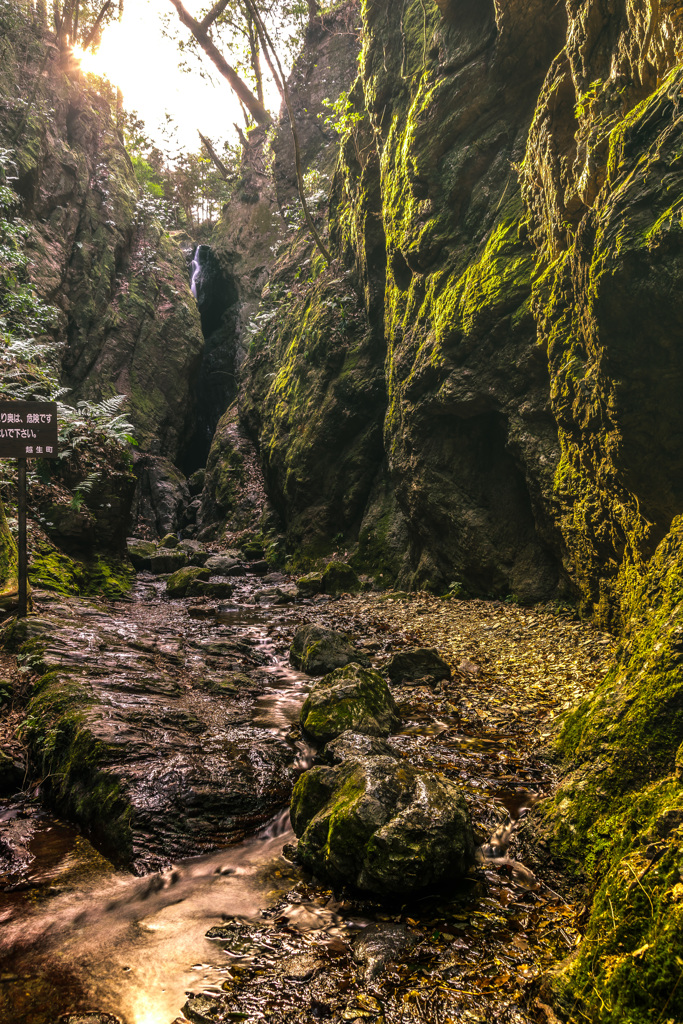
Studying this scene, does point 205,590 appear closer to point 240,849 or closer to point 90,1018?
point 240,849

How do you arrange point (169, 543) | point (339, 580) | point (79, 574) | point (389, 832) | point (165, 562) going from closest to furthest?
point (389, 832) → point (79, 574) → point (339, 580) → point (165, 562) → point (169, 543)

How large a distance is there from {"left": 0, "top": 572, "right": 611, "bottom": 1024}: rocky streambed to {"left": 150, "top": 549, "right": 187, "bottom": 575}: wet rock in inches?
270

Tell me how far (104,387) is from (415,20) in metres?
15.2

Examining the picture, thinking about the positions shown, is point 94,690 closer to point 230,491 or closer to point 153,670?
point 153,670

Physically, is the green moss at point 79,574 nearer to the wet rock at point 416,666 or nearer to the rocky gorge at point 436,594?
the rocky gorge at point 436,594

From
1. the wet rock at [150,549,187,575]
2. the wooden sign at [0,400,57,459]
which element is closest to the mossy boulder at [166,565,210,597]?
the wet rock at [150,549,187,575]

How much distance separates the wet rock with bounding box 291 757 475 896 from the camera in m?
2.99

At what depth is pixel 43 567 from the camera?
30.3 ft

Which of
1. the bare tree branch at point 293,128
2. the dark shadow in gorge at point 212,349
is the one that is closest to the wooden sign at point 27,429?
the bare tree branch at point 293,128

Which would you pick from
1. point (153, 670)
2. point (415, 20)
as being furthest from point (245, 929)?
point (415, 20)

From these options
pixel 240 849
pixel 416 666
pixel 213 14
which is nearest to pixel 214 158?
pixel 213 14

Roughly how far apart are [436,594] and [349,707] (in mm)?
5418

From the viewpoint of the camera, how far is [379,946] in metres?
2.66

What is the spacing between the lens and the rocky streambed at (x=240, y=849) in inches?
96.2
